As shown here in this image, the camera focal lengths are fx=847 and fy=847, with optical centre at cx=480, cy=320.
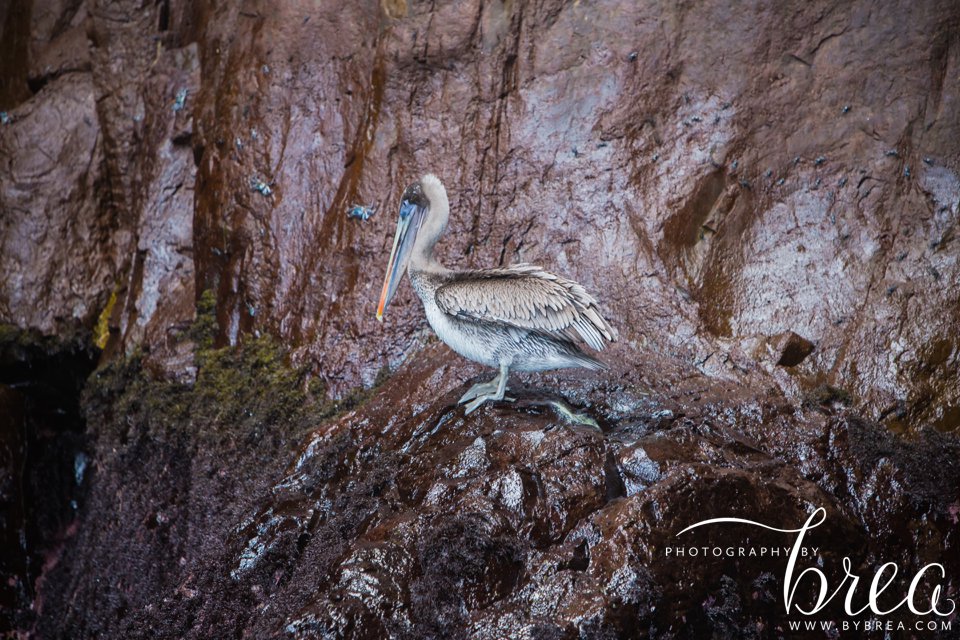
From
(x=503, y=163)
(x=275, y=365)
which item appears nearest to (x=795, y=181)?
(x=503, y=163)

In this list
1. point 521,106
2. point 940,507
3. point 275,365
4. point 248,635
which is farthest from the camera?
point 521,106

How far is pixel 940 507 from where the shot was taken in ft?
16.3

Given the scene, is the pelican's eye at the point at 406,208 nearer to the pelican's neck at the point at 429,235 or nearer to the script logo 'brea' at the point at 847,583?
the pelican's neck at the point at 429,235

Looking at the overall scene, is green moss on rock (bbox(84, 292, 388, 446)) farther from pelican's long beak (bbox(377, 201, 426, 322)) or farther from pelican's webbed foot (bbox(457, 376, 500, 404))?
pelican's webbed foot (bbox(457, 376, 500, 404))

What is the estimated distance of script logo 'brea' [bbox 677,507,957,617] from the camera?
13.8ft

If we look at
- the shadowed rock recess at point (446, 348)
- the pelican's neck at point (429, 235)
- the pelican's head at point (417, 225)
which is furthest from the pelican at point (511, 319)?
the shadowed rock recess at point (446, 348)

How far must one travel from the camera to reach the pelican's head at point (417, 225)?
5.46 metres

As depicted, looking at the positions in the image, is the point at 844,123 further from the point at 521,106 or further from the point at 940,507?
the point at 940,507

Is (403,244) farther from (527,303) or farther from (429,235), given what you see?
(527,303)

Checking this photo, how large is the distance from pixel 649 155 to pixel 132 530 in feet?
16.6

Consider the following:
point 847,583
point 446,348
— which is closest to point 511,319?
point 446,348

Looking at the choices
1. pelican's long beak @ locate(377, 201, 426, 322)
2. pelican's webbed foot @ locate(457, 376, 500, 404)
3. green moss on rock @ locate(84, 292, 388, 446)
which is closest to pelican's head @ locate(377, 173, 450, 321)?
pelican's long beak @ locate(377, 201, 426, 322)

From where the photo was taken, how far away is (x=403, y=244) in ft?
18.5

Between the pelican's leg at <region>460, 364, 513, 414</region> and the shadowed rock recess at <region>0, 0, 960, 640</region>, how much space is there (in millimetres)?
154
